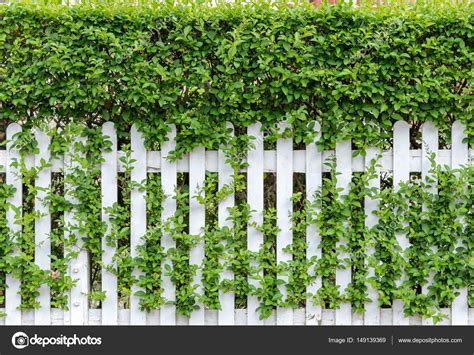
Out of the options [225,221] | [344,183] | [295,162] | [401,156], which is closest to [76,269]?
[225,221]

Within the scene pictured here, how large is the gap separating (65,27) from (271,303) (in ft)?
6.94

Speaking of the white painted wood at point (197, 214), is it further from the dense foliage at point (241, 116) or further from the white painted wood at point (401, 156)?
the white painted wood at point (401, 156)

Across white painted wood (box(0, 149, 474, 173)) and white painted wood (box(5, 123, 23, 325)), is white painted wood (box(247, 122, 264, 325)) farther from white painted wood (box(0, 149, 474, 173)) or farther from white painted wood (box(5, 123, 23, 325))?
white painted wood (box(5, 123, 23, 325))

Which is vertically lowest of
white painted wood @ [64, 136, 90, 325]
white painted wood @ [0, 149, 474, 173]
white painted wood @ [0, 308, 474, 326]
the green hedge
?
white painted wood @ [0, 308, 474, 326]

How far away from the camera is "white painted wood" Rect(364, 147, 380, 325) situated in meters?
3.38

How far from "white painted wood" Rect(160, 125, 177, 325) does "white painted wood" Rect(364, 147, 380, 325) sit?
1.23 meters

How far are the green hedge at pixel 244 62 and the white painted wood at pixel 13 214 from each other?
7.5 inches

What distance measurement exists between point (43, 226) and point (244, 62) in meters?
1.64

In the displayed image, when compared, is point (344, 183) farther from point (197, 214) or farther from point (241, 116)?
point (197, 214)

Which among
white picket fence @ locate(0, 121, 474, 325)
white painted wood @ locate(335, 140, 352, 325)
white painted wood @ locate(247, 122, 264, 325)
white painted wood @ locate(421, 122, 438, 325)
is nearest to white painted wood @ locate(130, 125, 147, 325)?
white picket fence @ locate(0, 121, 474, 325)

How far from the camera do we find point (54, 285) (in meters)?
3.36

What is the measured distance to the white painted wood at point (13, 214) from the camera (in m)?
3.37

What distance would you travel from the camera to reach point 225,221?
3.40 m

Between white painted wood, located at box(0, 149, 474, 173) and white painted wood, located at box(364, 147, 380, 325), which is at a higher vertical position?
white painted wood, located at box(0, 149, 474, 173)
